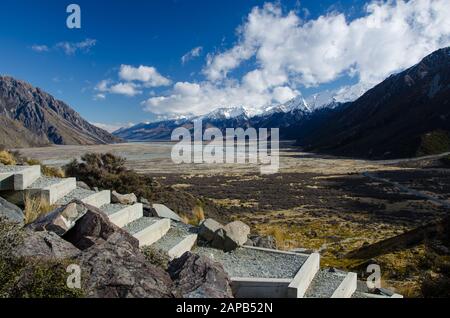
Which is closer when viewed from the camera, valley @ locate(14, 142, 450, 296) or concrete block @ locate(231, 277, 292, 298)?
concrete block @ locate(231, 277, 292, 298)

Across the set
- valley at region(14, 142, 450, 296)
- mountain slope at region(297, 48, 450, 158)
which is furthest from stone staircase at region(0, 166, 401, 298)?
mountain slope at region(297, 48, 450, 158)

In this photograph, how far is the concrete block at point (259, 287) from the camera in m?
7.64

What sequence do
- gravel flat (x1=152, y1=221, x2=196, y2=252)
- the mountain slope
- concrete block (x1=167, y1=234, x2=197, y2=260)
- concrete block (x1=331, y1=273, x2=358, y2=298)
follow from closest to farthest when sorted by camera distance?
concrete block (x1=331, y1=273, x2=358, y2=298)
concrete block (x1=167, y1=234, x2=197, y2=260)
gravel flat (x1=152, y1=221, x2=196, y2=252)
the mountain slope

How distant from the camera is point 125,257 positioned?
6.30m

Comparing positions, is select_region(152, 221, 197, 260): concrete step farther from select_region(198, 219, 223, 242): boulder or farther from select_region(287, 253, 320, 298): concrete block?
select_region(287, 253, 320, 298): concrete block

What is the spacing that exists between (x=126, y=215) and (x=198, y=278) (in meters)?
4.67

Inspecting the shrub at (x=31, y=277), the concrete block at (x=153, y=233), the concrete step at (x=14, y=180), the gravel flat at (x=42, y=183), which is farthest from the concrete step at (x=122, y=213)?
the shrub at (x=31, y=277)

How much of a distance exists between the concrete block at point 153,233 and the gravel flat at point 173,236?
114mm

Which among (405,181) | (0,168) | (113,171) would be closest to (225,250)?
(0,168)

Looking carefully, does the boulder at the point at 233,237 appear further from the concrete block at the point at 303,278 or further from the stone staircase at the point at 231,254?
the concrete block at the point at 303,278

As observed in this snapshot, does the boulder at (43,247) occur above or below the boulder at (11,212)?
below

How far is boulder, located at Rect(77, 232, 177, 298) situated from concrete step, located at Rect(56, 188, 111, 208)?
4771 millimetres

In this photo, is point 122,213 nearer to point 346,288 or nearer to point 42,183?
point 42,183

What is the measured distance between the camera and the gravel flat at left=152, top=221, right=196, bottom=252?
981 centimetres
